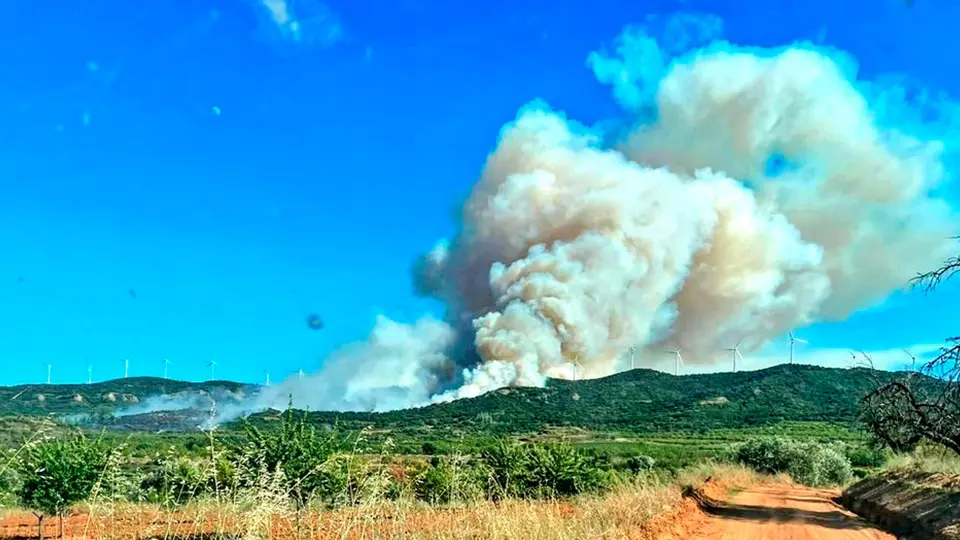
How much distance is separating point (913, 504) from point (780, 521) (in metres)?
4.59

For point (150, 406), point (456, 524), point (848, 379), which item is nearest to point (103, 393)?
point (150, 406)

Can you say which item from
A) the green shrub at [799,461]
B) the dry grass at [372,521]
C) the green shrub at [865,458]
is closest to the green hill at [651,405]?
the green shrub at [865,458]

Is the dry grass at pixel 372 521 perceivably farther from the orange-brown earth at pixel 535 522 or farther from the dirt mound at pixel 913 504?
the dirt mound at pixel 913 504

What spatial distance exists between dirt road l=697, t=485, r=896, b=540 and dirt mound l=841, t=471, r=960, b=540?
73 centimetres

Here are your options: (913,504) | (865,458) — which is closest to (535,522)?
(913,504)

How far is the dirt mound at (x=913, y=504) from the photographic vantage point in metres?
23.8

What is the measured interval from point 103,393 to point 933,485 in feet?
580

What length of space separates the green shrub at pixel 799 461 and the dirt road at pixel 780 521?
79.7 ft

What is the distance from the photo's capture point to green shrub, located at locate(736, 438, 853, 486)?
213ft

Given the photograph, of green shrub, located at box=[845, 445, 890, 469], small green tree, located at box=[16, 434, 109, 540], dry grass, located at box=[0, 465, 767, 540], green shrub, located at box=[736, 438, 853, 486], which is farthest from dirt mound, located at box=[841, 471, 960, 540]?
green shrub, located at box=[845, 445, 890, 469]

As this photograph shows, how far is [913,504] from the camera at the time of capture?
29359mm

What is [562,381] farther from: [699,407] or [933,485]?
[933,485]

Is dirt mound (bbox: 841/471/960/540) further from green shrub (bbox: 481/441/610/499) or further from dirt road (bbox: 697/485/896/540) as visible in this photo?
green shrub (bbox: 481/441/610/499)

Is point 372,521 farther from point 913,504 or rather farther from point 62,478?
point 913,504
